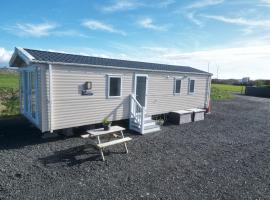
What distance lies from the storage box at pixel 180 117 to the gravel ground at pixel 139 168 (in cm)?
220

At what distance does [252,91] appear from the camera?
101 ft

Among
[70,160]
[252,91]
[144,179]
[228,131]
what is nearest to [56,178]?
[70,160]

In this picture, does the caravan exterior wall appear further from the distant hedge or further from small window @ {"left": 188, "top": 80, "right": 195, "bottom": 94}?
the distant hedge

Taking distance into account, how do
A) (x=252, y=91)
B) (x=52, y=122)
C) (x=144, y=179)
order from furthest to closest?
(x=252, y=91) < (x=52, y=122) < (x=144, y=179)

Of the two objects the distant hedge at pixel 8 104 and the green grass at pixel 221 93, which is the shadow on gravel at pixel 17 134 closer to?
the distant hedge at pixel 8 104

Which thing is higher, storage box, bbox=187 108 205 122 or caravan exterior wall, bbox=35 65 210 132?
caravan exterior wall, bbox=35 65 210 132

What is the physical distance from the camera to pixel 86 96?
7836mm

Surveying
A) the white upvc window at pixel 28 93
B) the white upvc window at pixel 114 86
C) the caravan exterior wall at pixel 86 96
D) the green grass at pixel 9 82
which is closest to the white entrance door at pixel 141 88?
the caravan exterior wall at pixel 86 96

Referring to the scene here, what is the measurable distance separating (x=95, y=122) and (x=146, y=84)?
10.0ft

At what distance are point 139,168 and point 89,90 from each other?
3.75 metres

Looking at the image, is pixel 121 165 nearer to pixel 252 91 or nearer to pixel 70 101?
pixel 70 101

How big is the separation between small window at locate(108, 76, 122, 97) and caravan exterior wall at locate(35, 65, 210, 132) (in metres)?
0.16

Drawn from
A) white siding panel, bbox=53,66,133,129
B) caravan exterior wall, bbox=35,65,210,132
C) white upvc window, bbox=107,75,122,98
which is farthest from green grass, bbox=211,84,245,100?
white siding panel, bbox=53,66,133,129

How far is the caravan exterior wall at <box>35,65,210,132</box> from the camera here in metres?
6.98
